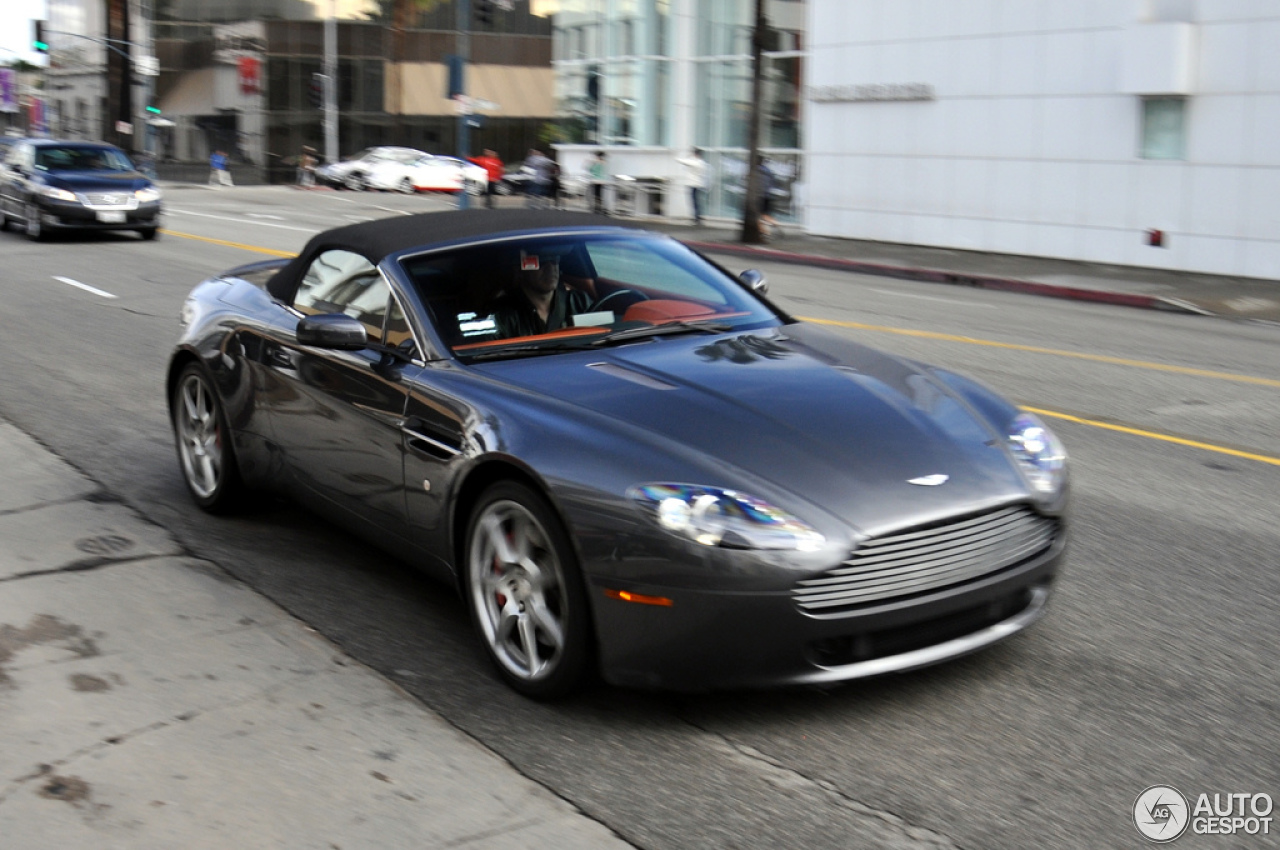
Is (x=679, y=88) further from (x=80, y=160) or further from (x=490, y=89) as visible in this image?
(x=490, y=89)

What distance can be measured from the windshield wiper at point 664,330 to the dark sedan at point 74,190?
63.7 ft

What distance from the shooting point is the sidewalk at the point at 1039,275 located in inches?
743

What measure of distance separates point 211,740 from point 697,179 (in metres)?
29.8

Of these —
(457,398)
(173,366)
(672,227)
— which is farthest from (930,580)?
(672,227)

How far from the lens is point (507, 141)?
73.4 meters

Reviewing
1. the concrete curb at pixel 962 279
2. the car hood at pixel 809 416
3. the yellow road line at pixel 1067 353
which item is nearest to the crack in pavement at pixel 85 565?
the car hood at pixel 809 416

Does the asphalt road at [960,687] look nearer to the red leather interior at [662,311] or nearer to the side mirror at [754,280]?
the red leather interior at [662,311]

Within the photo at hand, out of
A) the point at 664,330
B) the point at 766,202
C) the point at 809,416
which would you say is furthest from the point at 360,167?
the point at 809,416

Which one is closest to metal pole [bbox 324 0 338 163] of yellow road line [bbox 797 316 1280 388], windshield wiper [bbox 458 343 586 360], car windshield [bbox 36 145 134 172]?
car windshield [bbox 36 145 134 172]

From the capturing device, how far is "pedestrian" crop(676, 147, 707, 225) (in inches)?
1299

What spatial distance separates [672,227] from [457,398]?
28.1m

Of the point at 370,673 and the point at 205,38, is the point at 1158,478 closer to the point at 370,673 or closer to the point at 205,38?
the point at 370,673

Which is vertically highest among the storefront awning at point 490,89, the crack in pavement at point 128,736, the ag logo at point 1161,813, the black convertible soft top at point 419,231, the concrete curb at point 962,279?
the storefront awning at point 490,89

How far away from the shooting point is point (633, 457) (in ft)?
13.9
